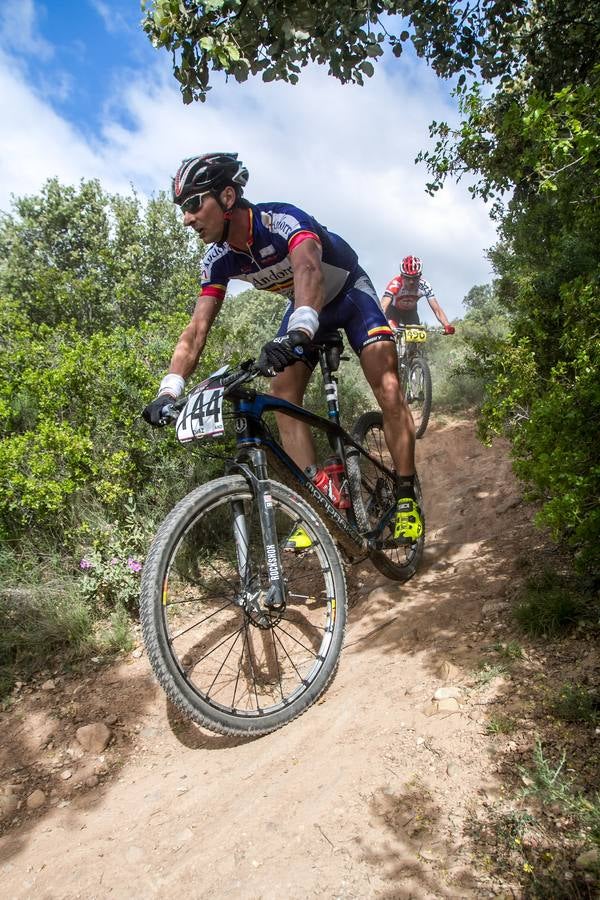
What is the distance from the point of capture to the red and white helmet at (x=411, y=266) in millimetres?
8734

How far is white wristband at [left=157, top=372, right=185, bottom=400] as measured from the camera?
2791 mm

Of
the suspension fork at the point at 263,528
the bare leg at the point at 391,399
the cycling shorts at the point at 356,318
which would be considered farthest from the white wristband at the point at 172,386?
the bare leg at the point at 391,399

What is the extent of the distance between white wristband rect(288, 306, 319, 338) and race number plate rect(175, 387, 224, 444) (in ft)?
1.57

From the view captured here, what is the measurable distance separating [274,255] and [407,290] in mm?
6335

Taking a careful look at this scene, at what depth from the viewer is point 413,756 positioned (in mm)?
1822

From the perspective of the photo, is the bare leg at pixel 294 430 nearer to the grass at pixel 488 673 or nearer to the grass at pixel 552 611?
the grass at pixel 552 611

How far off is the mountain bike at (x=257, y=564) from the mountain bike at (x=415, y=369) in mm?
4730

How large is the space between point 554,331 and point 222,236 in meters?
2.41

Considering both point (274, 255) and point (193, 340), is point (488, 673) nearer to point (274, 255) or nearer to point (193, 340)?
point (193, 340)

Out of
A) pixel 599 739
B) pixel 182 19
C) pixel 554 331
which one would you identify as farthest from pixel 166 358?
pixel 599 739

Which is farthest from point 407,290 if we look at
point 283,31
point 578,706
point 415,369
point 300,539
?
point 578,706

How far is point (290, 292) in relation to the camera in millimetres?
3738

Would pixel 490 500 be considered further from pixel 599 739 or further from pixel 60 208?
pixel 60 208

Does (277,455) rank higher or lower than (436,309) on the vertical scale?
lower
